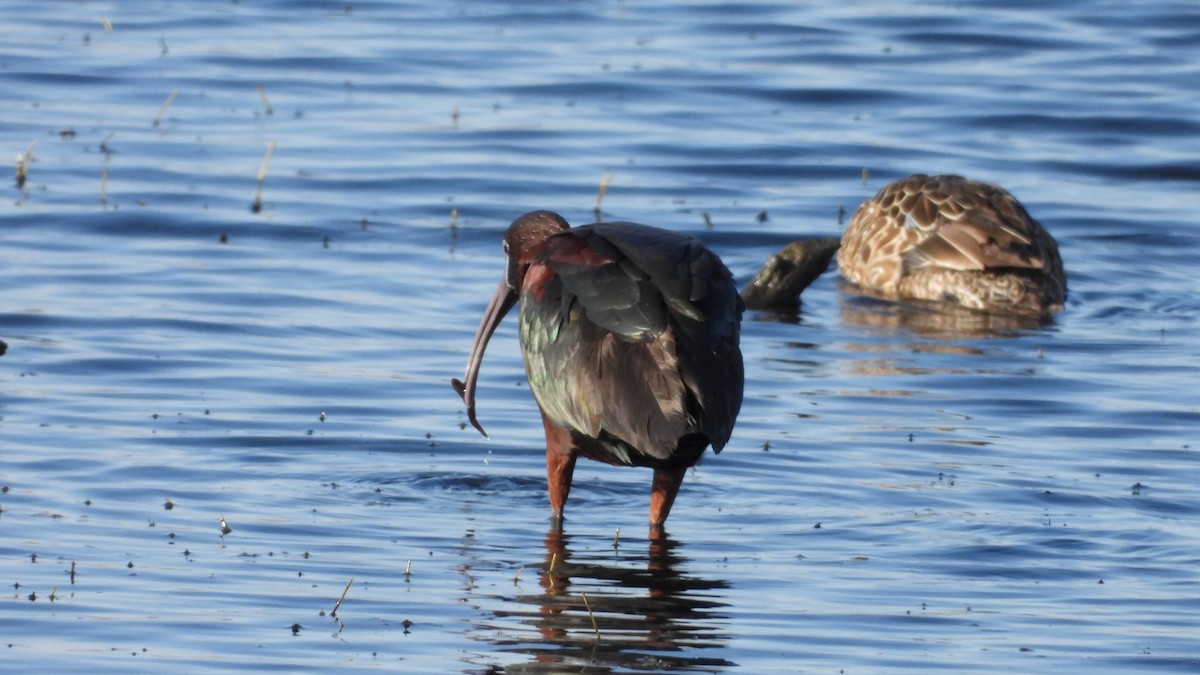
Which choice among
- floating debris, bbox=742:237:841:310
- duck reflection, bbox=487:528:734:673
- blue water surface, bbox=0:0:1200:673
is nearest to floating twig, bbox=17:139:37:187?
blue water surface, bbox=0:0:1200:673

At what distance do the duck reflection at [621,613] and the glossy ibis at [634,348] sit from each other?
14.9 inches

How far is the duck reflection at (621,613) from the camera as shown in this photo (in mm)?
6457

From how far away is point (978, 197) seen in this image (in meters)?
13.9

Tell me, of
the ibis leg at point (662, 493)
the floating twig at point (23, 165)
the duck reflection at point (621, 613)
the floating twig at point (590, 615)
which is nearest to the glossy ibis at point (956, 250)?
the floating twig at point (23, 165)

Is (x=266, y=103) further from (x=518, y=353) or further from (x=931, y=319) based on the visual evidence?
(x=518, y=353)

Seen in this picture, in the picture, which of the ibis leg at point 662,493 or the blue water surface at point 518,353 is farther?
the ibis leg at point 662,493

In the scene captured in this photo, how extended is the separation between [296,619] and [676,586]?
4.64 feet

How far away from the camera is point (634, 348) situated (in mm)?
7586

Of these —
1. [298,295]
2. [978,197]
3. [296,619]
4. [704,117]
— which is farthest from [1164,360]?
[704,117]

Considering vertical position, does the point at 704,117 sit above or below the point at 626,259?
below

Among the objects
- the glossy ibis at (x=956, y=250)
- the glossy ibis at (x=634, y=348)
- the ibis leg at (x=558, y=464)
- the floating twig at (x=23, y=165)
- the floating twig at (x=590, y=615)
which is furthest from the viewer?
the floating twig at (x=23, y=165)

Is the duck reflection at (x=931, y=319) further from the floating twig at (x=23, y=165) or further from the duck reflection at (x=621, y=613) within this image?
the floating twig at (x=23, y=165)

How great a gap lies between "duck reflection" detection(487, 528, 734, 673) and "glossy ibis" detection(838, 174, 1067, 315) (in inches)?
233

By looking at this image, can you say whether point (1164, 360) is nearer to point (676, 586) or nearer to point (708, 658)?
A: point (676, 586)
